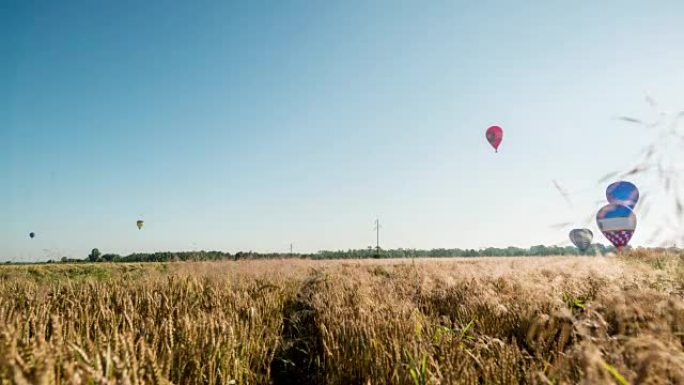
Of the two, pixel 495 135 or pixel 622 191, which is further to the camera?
pixel 495 135

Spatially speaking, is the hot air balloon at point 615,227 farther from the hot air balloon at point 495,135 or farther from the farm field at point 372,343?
the farm field at point 372,343

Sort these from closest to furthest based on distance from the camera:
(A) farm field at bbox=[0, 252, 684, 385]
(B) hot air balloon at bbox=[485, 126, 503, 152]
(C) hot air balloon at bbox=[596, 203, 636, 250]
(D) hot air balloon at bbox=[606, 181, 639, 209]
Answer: (A) farm field at bbox=[0, 252, 684, 385], (D) hot air balloon at bbox=[606, 181, 639, 209], (B) hot air balloon at bbox=[485, 126, 503, 152], (C) hot air balloon at bbox=[596, 203, 636, 250]

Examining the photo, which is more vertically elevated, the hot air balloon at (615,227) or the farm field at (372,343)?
the hot air balloon at (615,227)

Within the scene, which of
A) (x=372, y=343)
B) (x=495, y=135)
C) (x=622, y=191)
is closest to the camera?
(x=372, y=343)

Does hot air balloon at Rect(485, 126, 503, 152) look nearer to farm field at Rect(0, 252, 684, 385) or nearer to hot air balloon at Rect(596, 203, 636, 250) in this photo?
hot air balloon at Rect(596, 203, 636, 250)

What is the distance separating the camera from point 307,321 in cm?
523

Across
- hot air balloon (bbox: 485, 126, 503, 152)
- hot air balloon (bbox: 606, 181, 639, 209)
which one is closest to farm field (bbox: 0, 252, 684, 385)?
hot air balloon (bbox: 606, 181, 639, 209)

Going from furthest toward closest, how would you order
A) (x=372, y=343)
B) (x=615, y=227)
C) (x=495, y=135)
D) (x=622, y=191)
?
1. (x=615, y=227)
2. (x=495, y=135)
3. (x=622, y=191)
4. (x=372, y=343)

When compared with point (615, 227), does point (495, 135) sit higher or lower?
higher

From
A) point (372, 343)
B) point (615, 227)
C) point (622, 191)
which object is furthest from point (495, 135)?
point (372, 343)

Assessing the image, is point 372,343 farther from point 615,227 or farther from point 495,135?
point 615,227

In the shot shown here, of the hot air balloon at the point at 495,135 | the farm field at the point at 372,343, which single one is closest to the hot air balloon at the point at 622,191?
the hot air balloon at the point at 495,135

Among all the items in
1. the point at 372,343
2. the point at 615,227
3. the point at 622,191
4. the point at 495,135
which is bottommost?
the point at 372,343

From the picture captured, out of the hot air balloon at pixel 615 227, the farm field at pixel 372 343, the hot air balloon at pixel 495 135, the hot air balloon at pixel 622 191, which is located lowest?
the farm field at pixel 372 343
